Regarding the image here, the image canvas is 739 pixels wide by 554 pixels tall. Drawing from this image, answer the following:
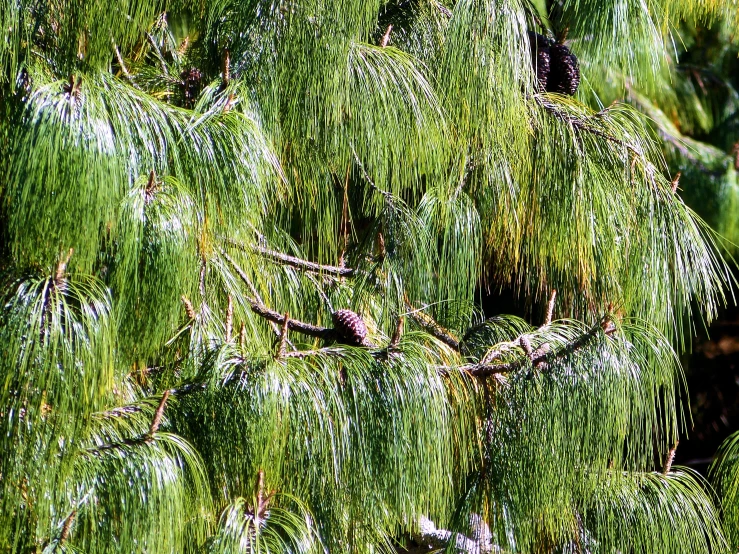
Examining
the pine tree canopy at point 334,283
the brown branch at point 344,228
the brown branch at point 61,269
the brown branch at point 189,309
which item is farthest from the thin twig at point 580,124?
the brown branch at point 61,269

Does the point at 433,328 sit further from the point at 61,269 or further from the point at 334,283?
the point at 61,269

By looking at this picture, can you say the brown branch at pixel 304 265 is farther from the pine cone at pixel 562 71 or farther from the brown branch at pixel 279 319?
the pine cone at pixel 562 71

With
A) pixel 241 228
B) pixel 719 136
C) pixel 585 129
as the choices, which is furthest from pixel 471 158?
pixel 719 136

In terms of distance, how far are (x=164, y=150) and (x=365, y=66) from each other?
0.27 meters

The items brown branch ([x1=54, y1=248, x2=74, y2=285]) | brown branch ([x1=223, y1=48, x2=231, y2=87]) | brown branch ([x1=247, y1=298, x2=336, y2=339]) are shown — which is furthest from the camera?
brown branch ([x1=247, y1=298, x2=336, y2=339])

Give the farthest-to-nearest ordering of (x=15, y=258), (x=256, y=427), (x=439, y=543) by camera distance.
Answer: (x=439, y=543) → (x=256, y=427) → (x=15, y=258)

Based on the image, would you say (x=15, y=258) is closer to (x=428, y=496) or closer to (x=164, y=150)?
(x=164, y=150)

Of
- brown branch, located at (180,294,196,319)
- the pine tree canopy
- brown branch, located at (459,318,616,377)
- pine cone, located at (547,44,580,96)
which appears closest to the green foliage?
the pine tree canopy

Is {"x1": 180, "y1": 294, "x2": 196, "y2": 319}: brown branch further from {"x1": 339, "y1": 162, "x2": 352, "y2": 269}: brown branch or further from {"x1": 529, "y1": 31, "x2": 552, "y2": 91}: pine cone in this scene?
{"x1": 529, "y1": 31, "x2": 552, "y2": 91}: pine cone

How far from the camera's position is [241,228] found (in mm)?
804

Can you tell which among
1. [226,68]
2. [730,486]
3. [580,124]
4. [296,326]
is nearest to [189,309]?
[296,326]

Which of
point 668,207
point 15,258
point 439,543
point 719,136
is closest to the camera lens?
point 15,258

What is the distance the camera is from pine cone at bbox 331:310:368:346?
865 mm

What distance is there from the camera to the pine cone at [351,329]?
0.87 metres
